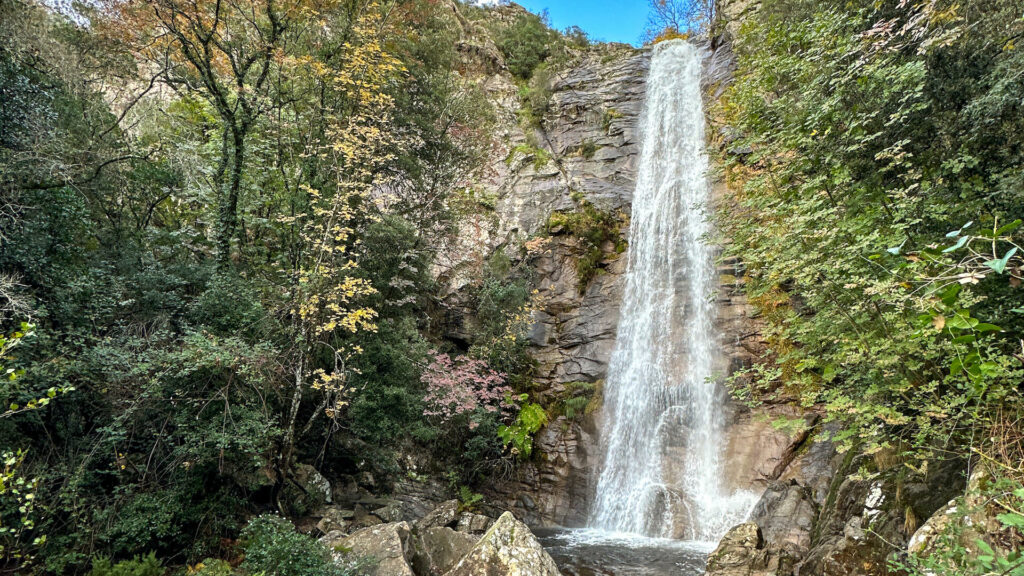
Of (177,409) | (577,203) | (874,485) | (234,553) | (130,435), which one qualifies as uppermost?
(577,203)

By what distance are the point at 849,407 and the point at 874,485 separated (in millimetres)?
1613

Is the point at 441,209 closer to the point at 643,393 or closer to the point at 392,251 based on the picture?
the point at 392,251

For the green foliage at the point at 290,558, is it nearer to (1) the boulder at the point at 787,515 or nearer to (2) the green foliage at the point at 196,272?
(2) the green foliage at the point at 196,272

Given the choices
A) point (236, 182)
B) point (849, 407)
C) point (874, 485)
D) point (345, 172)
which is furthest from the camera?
point (345, 172)

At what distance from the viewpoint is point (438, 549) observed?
6215 mm

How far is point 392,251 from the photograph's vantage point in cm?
937

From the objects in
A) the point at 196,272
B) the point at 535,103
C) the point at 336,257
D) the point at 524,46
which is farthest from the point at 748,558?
the point at 524,46

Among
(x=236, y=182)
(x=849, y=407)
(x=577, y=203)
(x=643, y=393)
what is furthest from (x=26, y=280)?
(x=577, y=203)

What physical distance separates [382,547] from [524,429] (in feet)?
24.0

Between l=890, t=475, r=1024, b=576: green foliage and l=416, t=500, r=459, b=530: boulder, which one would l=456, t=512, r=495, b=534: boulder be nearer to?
l=416, t=500, r=459, b=530: boulder

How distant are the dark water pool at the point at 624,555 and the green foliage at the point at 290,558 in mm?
4003

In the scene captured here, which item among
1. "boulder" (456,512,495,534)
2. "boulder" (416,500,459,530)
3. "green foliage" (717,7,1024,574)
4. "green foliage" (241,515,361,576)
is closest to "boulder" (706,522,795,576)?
"green foliage" (717,7,1024,574)

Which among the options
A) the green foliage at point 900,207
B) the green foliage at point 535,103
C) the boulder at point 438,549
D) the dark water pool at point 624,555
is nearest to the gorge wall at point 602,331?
the green foliage at point 535,103

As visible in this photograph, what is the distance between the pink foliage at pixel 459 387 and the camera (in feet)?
33.5
